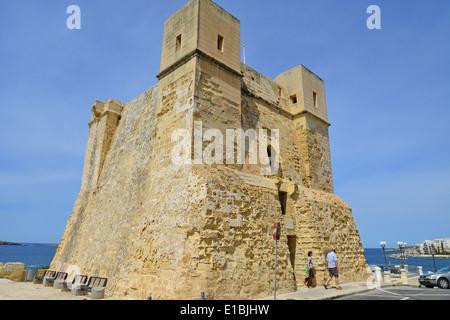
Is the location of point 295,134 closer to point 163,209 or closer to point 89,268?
point 163,209

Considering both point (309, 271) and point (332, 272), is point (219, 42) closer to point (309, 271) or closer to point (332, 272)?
point (309, 271)

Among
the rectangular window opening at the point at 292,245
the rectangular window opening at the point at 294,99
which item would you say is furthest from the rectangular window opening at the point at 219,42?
the rectangular window opening at the point at 292,245

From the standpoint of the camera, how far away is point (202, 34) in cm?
966

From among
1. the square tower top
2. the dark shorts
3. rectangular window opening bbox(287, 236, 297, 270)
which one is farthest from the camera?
rectangular window opening bbox(287, 236, 297, 270)

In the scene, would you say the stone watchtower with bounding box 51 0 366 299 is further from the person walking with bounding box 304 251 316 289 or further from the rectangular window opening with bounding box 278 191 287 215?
the person walking with bounding box 304 251 316 289

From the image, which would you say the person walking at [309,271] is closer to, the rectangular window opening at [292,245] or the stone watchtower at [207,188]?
the stone watchtower at [207,188]

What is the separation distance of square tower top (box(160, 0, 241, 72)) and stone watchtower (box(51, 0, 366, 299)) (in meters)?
0.04

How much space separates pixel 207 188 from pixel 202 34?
17.0ft

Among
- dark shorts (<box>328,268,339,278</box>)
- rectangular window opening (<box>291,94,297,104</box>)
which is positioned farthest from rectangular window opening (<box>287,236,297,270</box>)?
rectangular window opening (<box>291,94,297,104</box>)

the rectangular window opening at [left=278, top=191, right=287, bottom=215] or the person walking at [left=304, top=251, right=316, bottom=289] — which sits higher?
the rectangular window opening at [left=278, top=191, right=287, bottom=215]

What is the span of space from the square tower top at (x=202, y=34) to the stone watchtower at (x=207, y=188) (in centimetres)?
4

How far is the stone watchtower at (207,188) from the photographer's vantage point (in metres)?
7.76

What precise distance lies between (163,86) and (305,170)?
24.3ft

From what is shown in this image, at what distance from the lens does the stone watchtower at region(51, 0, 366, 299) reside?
7762 millimetres
